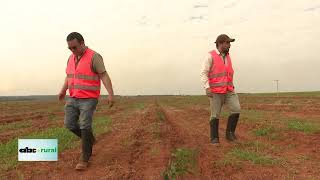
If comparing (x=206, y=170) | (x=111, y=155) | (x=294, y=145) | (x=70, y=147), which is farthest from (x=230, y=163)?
(x=70, y=147)

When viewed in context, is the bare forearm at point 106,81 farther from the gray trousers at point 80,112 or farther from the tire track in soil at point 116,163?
the tire track in soil at point 116,163

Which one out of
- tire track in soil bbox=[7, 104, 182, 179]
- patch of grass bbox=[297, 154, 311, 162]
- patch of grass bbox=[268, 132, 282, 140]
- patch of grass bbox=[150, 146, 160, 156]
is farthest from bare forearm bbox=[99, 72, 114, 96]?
patch of grass bbox=[268, 132, 282, 140]

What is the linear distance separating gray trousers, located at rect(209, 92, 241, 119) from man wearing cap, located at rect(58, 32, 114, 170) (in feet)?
8.76

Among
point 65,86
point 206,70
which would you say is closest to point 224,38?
point 206,70

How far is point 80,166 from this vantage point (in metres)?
6.34

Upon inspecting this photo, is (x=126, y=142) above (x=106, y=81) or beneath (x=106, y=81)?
beneath

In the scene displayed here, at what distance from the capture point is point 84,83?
22.6 ft

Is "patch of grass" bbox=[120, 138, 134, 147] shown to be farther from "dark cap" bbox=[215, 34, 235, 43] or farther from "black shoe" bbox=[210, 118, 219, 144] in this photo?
"dark cap" bbox=[215, 34, 235, 43]

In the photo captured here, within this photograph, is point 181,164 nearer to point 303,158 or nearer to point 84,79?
→ point 84,79

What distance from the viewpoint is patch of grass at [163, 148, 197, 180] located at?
579 centimetres

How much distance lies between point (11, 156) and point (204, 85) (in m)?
3.97

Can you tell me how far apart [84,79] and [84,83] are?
0.21 ft

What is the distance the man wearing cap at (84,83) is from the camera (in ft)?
22.5

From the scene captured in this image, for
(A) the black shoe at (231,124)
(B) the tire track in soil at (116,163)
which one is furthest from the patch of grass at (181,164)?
(A) the black shoe at (231,124)
